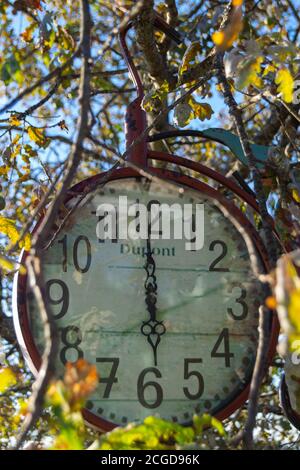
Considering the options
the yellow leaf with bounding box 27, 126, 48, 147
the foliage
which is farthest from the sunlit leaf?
the yellow leaf with bounding box 27, 126, 48, 147

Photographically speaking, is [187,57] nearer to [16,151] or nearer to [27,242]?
[16,151]

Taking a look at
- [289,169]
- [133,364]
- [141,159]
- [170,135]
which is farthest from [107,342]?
[289,169]

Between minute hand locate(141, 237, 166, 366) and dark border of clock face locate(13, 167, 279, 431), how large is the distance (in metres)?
0.18

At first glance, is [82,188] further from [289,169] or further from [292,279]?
[292,279]

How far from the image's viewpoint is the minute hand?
1.93 m

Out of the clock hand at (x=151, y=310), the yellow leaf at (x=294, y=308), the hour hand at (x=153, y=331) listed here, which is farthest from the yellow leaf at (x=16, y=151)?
the yellow leaf at (x=294, y=308)

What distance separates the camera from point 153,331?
6.37ft

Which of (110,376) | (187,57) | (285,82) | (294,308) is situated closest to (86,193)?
(110,376)

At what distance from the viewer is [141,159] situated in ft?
6.90

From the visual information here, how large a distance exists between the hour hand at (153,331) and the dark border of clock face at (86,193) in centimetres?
20

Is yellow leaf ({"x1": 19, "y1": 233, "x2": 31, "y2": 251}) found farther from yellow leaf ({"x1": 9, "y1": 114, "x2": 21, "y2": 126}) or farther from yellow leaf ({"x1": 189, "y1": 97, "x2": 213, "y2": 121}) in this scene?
yellow leaf ({"x1": 189, "y1": 97, "x2": 213, "y2": 121})

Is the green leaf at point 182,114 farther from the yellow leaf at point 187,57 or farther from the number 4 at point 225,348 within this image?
the number 4 at point 225,348

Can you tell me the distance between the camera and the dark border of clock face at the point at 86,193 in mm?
1825

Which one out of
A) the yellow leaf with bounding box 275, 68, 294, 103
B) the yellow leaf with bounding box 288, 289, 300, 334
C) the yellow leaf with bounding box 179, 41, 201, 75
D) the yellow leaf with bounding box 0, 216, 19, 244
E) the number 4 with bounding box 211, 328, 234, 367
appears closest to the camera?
the yellow leaf with bounding box 288, 289, 300, 334
